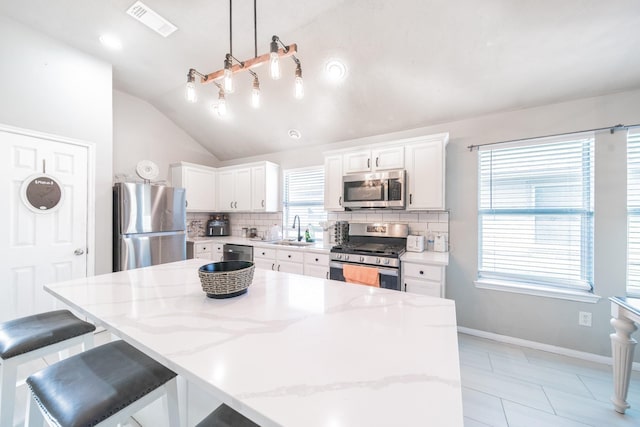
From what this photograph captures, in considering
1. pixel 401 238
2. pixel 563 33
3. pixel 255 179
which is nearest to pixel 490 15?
pixel 563 33

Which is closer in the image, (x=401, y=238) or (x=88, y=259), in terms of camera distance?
(x=88, y=259)

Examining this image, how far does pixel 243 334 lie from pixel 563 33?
2952 mm

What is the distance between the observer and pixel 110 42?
254cm

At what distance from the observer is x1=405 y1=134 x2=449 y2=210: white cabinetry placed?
264 centimetres

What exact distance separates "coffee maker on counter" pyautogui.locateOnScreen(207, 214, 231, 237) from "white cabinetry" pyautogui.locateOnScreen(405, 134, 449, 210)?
3.33 metres

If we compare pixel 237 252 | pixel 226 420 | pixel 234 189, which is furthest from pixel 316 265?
pixel 226 420

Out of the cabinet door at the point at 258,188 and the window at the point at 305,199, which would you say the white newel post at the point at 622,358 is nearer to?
the window at the point at 305,199

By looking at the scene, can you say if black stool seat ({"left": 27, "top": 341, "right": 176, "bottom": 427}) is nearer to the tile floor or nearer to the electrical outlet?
the tile floor

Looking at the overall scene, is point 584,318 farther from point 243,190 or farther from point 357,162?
point 243,190

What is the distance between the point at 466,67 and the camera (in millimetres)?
2242

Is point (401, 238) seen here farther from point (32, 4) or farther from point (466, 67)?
point (32, 4)

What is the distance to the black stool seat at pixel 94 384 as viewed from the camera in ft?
2.75

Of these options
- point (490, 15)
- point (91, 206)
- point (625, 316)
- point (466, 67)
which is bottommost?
point (625, 316)

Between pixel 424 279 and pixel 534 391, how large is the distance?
1.10 meters
